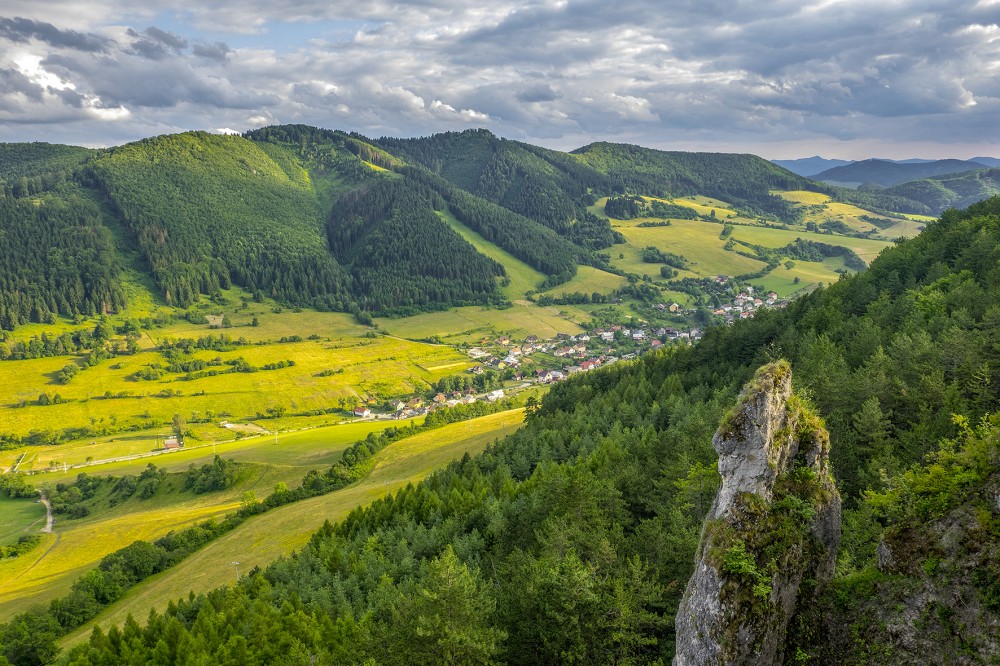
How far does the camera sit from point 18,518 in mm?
146500

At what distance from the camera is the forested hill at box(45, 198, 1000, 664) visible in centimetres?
1844

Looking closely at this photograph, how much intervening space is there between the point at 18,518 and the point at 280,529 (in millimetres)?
97031

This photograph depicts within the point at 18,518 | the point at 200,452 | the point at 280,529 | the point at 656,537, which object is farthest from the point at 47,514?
the point at 656,537

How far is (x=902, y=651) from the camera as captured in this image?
58.8ft

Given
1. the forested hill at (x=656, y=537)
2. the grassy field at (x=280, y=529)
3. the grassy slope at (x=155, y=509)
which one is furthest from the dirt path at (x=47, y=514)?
the forested hill at (x=656, y=537)

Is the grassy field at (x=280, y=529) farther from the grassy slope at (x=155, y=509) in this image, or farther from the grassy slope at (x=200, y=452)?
the grassy slope at (x=200, y=452)

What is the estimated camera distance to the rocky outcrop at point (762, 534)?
1898cm

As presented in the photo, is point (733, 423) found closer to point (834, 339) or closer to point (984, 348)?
point (984, 348)

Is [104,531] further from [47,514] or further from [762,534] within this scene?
[762,534]

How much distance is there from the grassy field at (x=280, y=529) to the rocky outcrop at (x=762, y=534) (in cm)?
8392

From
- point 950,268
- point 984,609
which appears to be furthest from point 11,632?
point 950,268

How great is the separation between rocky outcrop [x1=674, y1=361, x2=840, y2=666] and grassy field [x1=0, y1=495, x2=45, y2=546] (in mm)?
167423

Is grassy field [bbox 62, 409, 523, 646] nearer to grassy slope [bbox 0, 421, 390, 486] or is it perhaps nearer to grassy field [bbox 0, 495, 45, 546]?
grassy slope [bbox 0, 421, 390, 486]

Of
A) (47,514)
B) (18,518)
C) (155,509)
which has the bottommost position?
(47,514)
